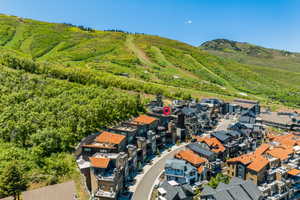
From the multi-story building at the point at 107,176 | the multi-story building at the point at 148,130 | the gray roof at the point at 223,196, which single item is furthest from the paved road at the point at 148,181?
the gray roof at the point at 223,196

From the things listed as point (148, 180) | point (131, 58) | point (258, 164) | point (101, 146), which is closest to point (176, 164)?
point (148, 180)

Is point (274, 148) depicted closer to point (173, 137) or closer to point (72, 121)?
point (173, 137)

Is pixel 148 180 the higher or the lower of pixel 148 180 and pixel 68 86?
the lower

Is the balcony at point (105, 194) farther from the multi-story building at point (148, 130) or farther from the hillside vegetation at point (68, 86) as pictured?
the multi-story building at point (148, 130)

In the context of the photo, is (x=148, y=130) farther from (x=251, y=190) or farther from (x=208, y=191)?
(x=251, y=190)

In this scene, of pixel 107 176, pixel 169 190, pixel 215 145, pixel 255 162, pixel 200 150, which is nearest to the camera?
pixel 107 176

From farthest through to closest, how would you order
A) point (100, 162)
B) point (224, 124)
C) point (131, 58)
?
point (131, 58) < point (224, 124) < point (100, 162)

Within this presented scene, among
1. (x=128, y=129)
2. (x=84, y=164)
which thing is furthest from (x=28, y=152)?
(x=128, y=129)
